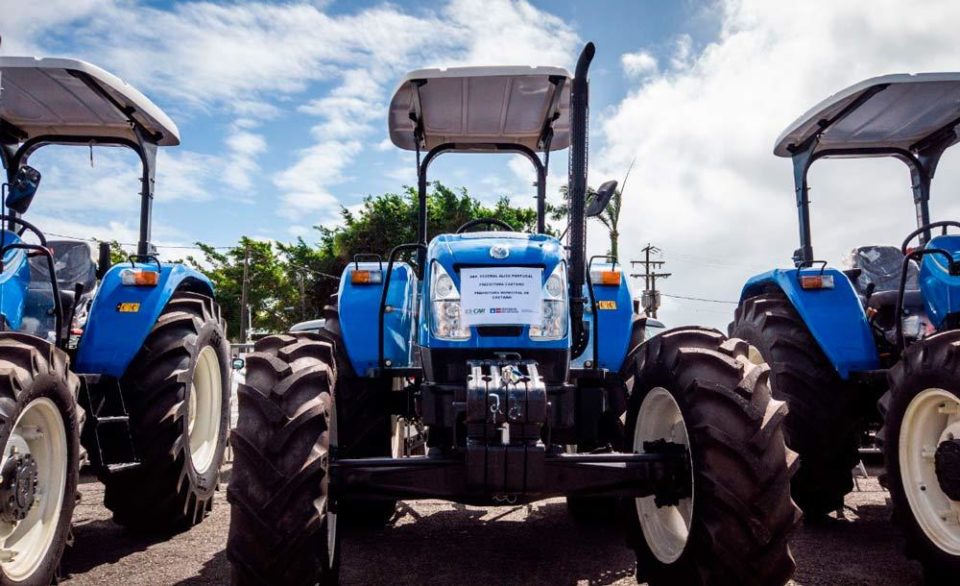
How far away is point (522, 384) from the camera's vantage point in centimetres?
313

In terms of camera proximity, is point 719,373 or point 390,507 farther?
point 390,507

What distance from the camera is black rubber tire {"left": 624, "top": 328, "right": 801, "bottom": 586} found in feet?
9.83

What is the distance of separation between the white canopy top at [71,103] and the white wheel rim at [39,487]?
2.25 metres

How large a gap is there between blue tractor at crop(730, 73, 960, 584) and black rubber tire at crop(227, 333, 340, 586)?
2.89 m

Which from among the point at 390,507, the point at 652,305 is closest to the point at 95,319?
the point at 390,507

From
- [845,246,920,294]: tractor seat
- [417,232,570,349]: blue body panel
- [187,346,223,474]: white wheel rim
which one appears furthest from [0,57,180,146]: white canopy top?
[845,246,920,294]: tractor seat

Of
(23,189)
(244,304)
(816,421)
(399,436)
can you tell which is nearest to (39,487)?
(23,189)

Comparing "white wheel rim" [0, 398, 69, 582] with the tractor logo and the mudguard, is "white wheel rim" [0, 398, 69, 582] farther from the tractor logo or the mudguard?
the tractor logo

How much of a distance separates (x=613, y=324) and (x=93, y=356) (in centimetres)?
322

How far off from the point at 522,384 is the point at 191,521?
10.3 ft

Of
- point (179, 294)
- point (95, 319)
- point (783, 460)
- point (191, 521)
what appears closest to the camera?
point (783, 460)

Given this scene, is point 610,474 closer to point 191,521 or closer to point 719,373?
point 719,373

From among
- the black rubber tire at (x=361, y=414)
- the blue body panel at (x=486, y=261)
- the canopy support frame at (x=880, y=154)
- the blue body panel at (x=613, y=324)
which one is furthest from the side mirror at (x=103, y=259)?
the canopy support frame at (x=880, y=154)

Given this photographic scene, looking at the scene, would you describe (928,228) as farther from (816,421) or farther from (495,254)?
Result: (495,254)
